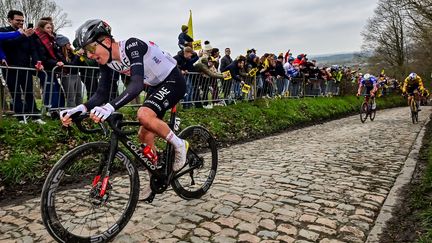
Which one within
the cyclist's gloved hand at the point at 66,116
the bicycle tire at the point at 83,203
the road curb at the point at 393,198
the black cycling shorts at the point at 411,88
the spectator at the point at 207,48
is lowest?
the road curb at the point at 393,198

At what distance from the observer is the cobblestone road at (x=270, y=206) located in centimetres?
406

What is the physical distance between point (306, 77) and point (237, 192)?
1772cm

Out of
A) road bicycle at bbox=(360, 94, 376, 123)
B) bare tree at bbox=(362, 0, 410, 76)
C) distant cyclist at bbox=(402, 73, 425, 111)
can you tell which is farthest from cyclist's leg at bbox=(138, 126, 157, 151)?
bare tree at bbox=(362, 0, 410, 76)

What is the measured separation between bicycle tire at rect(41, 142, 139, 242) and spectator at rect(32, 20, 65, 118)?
16.4ft

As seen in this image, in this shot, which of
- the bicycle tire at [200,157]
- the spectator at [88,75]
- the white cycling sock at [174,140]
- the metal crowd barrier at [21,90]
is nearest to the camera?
the white cycling sock at [174,140]

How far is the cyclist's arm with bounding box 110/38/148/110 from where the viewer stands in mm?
3629

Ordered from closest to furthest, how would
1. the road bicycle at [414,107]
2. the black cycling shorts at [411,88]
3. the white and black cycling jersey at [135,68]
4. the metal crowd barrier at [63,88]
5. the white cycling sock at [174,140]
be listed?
the white and black cycling jersey at [135,68], the white cycling sock at [174,140], the metal crowd barrier at [63,88], the road bicycle at [414,107], the black cycling shorts at [411,88]

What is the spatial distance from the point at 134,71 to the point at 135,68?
0.04m

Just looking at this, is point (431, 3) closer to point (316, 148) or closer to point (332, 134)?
point (332, 134)

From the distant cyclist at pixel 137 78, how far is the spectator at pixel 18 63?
474cm

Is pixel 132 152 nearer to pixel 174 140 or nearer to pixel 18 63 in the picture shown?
pixel 174 140

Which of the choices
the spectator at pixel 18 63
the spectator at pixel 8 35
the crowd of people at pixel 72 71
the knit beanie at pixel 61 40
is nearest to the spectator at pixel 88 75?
the crowd of people at pixel 72 71

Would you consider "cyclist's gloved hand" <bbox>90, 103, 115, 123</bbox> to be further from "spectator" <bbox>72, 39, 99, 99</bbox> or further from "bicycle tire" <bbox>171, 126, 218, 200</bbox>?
"spectator" <bbox>72, 39, 99, 99</bbox>

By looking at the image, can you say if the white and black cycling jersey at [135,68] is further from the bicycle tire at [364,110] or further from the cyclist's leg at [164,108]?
the bicycle tire at [364,110]
